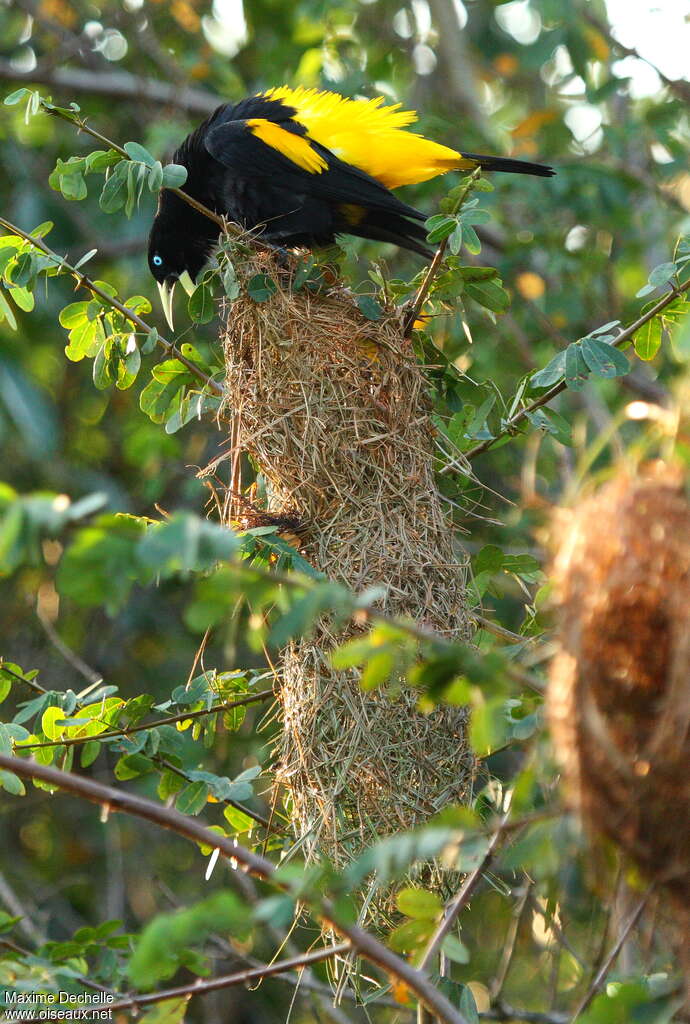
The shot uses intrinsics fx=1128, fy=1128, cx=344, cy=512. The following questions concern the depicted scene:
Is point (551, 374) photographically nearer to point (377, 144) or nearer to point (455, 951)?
point (455, 951)

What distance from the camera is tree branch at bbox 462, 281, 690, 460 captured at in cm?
197

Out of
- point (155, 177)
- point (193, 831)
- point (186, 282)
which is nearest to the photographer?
point (193, 831)

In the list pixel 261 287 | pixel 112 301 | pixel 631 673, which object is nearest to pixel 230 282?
pixel 261 287

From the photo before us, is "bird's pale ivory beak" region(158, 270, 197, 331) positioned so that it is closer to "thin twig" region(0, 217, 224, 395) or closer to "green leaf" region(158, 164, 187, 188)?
"thin twig" region(0, 217, 224, 395)

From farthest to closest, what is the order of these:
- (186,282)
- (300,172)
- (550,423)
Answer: (186,282), (300,172), (550,423)

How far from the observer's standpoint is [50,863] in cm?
523

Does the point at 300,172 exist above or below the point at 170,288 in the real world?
above


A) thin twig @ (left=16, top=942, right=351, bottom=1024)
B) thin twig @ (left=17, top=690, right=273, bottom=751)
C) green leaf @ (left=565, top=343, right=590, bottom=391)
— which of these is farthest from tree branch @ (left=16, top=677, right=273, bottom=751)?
green leaf @ (left=565, top=343, right=590, bottom=391)

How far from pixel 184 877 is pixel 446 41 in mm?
4111

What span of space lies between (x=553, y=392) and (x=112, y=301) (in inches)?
35.8

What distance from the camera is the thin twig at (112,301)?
219cm

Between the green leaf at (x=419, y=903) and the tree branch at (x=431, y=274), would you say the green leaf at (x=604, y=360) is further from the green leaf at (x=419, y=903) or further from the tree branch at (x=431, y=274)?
the green leaf at (x=419, y=903)

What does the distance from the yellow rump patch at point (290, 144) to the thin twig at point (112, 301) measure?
785mm

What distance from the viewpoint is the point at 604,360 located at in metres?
1.99
